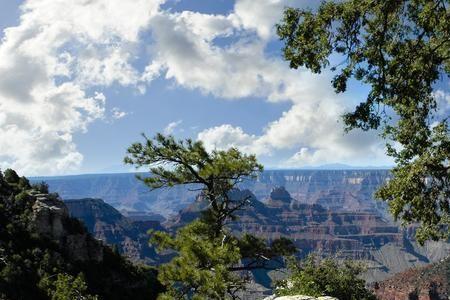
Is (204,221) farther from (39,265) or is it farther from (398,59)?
(39,265)

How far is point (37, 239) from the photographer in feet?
318

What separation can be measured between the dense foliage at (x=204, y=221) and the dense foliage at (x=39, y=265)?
5190 cm

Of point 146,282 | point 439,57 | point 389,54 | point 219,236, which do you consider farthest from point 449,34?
point 146,282

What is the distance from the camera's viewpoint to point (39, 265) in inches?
3418

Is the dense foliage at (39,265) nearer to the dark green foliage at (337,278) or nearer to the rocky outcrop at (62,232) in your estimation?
the rocky outcrop at (62,232)

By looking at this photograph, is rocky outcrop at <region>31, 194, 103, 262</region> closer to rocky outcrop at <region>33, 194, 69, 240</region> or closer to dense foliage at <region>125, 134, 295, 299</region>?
rocky outcrop at <region>33, 194, 69, 240</region>

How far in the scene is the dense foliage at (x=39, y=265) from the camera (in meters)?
79.2

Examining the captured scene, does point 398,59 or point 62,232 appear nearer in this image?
point 398,59

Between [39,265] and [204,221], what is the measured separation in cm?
7134

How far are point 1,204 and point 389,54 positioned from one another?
323 ft

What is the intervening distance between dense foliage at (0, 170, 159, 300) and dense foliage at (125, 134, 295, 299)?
5190cm

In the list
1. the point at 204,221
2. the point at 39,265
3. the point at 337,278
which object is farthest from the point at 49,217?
the point at 204,221

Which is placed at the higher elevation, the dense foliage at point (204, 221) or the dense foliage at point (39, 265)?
the dense foliage at point (204, 221)

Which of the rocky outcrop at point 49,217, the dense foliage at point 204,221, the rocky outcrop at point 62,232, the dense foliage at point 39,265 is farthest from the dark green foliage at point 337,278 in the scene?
Answer: the rocky outcrop at point 49,217
